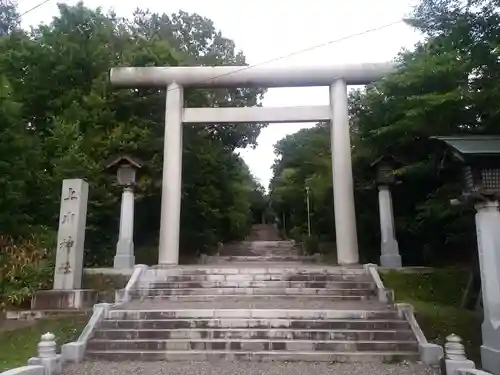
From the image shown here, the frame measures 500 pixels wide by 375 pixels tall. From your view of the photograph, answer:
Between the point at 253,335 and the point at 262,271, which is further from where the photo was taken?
the point at 262,271

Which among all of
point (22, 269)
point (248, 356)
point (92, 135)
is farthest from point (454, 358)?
point (92, 135)

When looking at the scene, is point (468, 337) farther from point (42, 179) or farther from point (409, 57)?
point (42, 179)

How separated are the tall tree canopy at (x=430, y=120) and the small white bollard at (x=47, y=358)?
21.8 feet

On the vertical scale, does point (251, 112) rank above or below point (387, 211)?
above

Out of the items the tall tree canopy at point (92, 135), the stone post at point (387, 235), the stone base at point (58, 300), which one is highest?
the tall tree canopy at point (92, 135)

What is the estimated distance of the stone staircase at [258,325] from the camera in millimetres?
6668

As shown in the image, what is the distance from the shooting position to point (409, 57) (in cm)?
1007

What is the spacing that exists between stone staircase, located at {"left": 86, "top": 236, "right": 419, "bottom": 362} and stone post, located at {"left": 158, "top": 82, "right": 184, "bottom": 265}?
9.95 feet

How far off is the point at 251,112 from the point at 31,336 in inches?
325

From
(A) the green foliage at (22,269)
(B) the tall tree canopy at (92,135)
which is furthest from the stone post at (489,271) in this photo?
(B) the tall tree canopy at (92,135)

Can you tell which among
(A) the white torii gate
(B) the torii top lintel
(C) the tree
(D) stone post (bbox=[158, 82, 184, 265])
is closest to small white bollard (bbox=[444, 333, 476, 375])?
(A) the white torii gate

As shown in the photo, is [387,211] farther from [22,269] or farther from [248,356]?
[22,269]

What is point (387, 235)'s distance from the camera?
36.9ft

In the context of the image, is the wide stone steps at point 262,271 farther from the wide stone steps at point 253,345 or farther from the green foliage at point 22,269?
the wide stone steps at point 253,345
